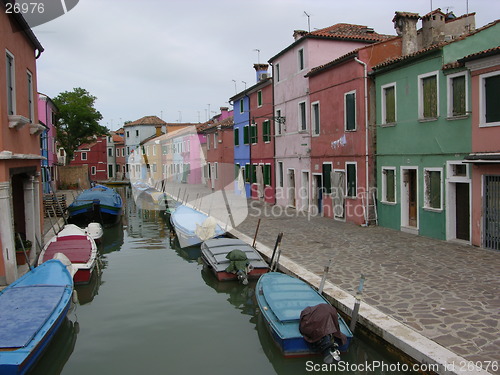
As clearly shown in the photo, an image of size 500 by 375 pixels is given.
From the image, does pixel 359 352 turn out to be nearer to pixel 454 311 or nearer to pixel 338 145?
pixel 454 311

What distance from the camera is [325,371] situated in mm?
6852

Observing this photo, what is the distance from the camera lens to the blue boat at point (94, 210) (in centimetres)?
2177

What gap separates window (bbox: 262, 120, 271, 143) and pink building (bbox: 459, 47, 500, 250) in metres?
14.2

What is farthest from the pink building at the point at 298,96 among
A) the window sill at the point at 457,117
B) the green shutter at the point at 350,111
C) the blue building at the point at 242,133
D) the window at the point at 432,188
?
the window sill at the point at 457,117

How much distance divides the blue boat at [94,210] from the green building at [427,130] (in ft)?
44.2

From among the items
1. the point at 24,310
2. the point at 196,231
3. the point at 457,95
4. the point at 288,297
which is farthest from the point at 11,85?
the point at 457,95

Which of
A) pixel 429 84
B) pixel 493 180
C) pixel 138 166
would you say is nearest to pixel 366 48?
pixel 429 84

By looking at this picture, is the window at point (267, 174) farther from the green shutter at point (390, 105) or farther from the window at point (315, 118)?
the green shutter at point (390, 105)

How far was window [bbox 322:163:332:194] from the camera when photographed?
752 inches

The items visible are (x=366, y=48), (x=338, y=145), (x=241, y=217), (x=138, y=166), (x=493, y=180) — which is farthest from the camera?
(x=138, y=166)

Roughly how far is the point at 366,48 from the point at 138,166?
57.6 meters

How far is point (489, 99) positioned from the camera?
11.5 m

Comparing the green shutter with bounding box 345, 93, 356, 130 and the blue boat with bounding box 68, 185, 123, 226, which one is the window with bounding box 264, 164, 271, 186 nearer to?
the blue boat with bounding box 68, 185, 123, 226

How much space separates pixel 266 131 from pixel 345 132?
29.5 ft
